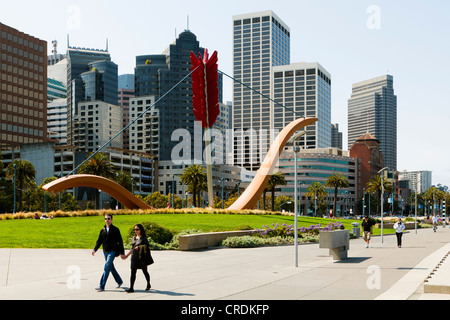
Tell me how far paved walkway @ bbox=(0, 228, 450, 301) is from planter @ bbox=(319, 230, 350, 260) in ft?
1.52

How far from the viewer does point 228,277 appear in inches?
540

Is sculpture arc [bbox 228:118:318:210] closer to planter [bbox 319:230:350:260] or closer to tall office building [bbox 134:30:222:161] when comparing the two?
planter [bbox 319:230:350:260]

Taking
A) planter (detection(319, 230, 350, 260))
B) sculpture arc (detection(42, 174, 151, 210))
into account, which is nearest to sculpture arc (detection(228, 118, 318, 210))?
sculpture arc (detection(42, 174, 151, 210))

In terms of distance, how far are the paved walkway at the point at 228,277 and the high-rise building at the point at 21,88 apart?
113687 millimetres

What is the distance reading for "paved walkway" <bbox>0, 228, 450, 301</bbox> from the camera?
424 inches

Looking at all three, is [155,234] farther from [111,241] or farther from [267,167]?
[267,167]

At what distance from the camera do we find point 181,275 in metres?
14.1

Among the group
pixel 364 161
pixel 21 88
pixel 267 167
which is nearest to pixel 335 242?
pixel 267 167

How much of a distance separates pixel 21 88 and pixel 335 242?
123m

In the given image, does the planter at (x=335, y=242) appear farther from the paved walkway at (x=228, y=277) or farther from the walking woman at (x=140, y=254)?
the walking woman at (x=140, y=254)

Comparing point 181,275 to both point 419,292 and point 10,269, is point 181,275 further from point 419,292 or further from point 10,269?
point 419,292

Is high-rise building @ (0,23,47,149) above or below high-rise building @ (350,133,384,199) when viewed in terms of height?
above

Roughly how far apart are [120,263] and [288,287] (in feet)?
23.2
